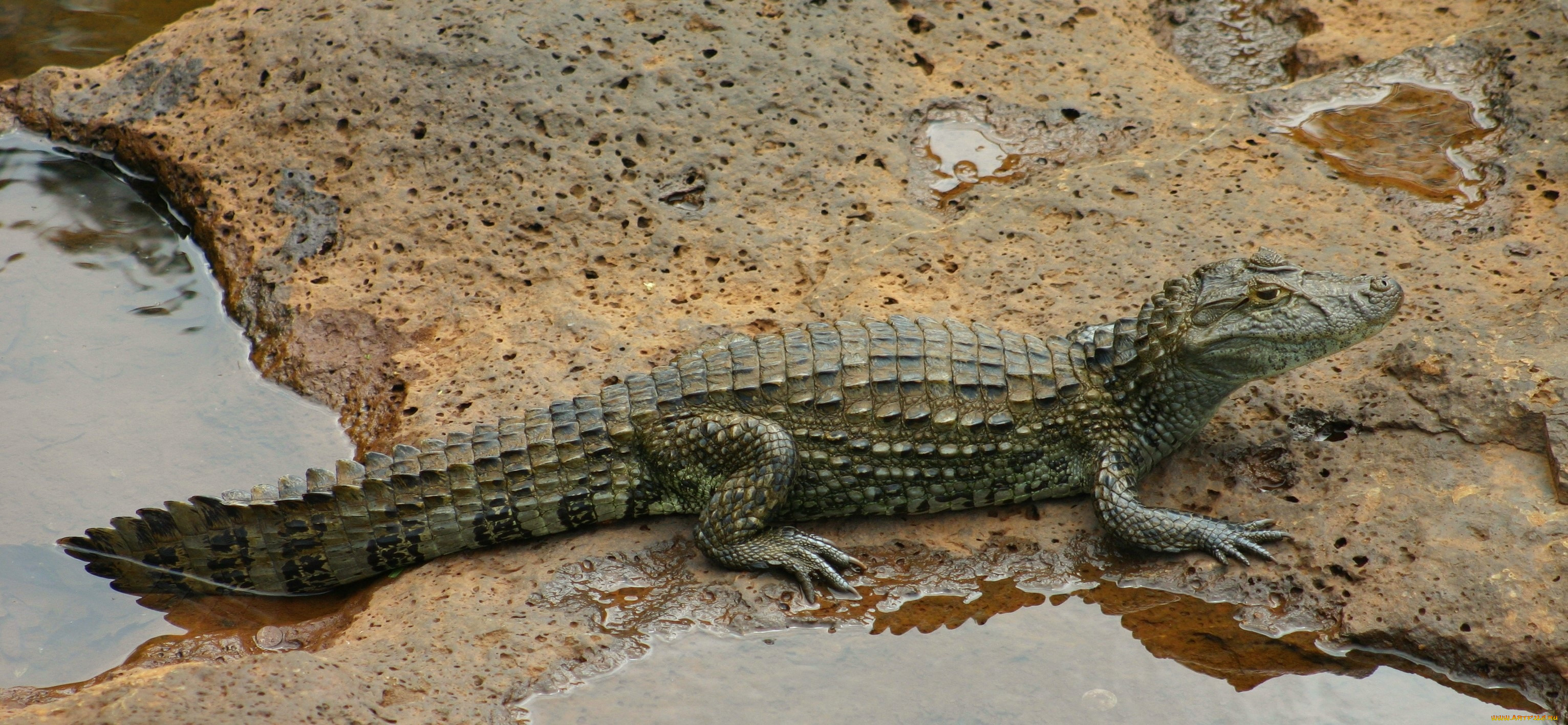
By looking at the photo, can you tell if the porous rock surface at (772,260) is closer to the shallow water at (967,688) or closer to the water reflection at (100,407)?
the shallow water at (967,688)

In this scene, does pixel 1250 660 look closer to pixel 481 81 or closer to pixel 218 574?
pixel 218 574

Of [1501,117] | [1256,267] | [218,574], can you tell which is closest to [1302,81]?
[1501,117]

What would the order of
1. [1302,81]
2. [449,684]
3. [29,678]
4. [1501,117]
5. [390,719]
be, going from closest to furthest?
1. [390,719]
2. [449,684]
3. [29,678]
4. [1501,117]
5. [1302,81]

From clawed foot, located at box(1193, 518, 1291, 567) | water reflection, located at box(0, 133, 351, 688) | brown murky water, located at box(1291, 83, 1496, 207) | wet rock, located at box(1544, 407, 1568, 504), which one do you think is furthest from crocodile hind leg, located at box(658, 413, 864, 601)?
brown murky water, located at box(1291, 83, 1496, 207)

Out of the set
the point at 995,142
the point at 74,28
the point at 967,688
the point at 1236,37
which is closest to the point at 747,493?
the point at 967,688

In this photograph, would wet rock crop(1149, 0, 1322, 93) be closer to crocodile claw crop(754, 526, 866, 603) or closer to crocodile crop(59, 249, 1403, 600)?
crocodile crop(59, 249, 1403, 600)

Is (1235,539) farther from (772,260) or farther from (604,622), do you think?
(772,260)
